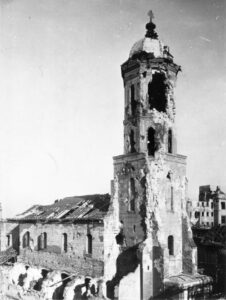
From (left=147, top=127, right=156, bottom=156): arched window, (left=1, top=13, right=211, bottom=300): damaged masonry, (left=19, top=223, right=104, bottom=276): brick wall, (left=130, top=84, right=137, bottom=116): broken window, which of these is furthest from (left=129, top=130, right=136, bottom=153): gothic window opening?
(left=19, top=223, right=104, bottom=276): brick wall

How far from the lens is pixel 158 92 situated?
82.6ft

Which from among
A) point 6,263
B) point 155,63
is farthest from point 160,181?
point 6,263

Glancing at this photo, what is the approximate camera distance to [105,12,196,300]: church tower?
69.7 ft

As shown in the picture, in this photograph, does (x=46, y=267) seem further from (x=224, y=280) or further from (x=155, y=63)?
(x=155, y=63)

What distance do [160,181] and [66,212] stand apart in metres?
8.83

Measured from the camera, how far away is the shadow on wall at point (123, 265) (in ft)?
71.1

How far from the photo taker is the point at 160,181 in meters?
22.6

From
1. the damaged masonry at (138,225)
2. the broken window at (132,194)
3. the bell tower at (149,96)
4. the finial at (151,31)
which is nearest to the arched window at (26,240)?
the damaged masonry at (138,225)

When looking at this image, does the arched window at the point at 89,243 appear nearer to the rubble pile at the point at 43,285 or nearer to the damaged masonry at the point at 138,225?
the damaged masonry at the point at 138,225

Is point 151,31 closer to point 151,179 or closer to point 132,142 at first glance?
point 132,142

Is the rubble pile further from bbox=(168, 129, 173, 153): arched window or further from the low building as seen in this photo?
bbox=(168, 129, 173, 153): arched window

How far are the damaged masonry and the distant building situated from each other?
3511cm

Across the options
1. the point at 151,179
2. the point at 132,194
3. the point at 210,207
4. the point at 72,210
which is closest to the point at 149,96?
the point at 151,179

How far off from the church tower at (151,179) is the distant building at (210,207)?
114ft
